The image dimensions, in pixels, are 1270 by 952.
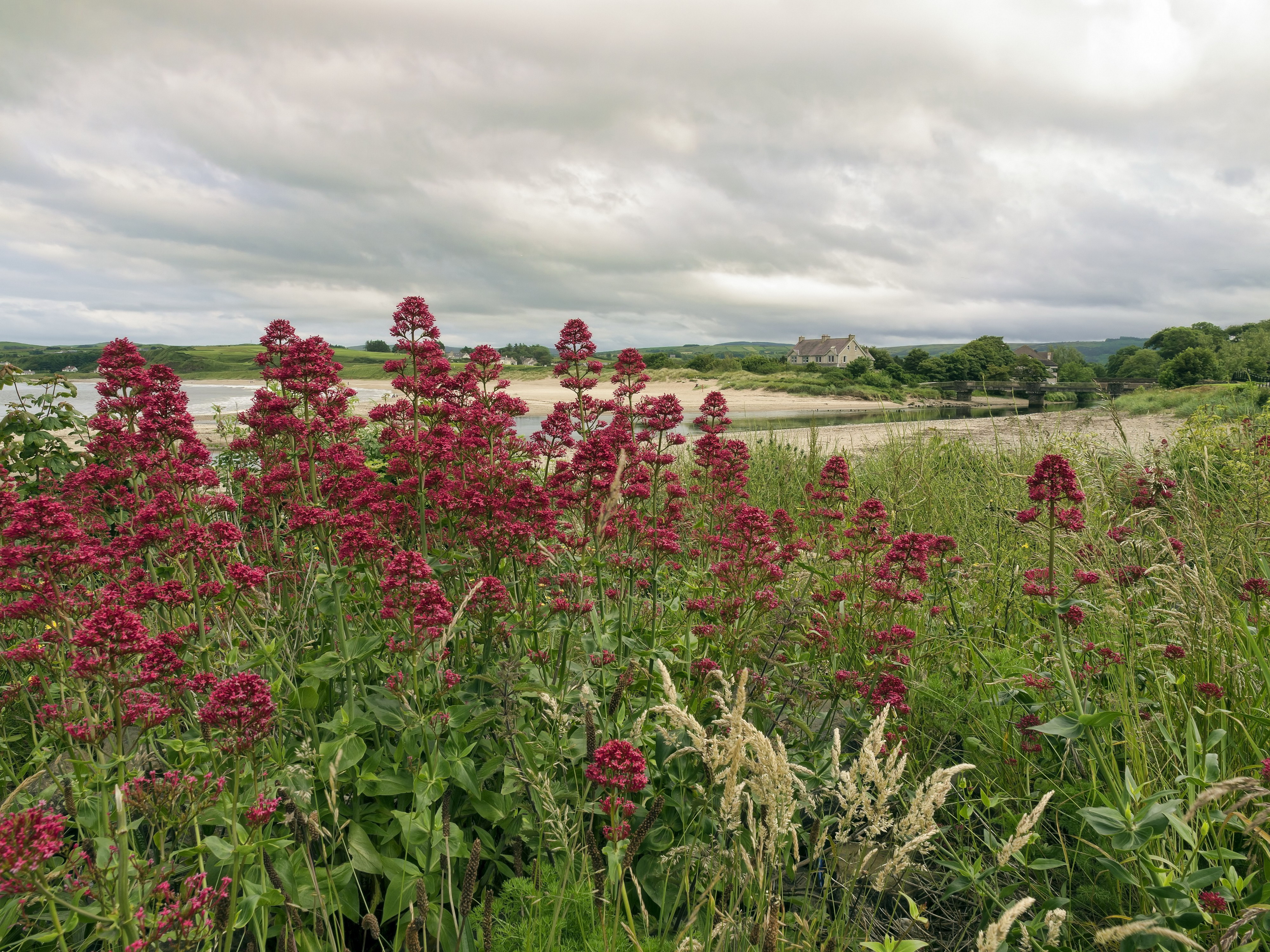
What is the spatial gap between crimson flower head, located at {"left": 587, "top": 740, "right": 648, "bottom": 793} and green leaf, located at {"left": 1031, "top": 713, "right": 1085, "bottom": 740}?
1.62m

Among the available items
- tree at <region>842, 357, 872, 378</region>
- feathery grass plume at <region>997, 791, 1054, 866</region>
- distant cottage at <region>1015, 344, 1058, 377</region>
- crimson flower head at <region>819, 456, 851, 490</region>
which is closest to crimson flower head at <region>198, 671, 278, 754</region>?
feathery grass plume at <region>997, 791, 1054, 866</region>

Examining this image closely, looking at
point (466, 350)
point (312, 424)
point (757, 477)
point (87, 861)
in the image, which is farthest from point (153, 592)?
point (757, 477)

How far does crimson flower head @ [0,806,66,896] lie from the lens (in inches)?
63.2

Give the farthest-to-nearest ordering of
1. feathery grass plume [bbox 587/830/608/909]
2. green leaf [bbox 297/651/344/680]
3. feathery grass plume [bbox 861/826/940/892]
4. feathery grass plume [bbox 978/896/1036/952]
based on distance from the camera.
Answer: green leaf [bbox 297/651/344/680] < feathery grass plume [bbox 587/830/608/909] < feathery grass plume [bbox 861/826/940/892] < feathery grass plume [bbox 978/896/1036/952]

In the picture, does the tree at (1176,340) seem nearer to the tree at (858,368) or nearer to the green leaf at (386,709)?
the tree at (858,368)

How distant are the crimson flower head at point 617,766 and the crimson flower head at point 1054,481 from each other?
93.9 inches

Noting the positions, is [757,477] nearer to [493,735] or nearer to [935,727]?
[935,727]

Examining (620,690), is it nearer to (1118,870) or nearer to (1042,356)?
(1118,870)

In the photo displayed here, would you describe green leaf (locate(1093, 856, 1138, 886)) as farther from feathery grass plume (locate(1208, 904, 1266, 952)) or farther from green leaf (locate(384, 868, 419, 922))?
green leaf (locate(384, 868, 419, 922))

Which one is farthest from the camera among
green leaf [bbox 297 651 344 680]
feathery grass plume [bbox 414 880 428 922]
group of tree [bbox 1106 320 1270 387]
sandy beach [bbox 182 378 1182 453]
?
group of tree [bbox 1106 320 1270 387]

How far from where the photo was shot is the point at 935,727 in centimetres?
434

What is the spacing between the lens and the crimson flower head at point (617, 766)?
229 centimetres

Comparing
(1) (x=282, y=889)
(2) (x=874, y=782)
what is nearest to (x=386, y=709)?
(1) (x=282, y=889)

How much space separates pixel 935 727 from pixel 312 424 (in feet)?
15.1
